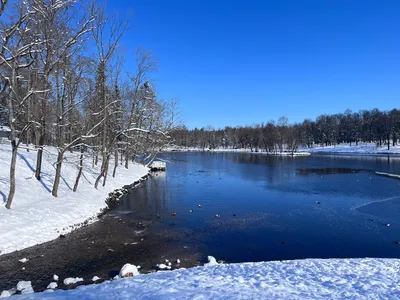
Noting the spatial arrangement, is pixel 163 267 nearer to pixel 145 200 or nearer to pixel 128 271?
pixel 128 271

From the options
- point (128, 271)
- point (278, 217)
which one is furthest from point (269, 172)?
point (128, 271)

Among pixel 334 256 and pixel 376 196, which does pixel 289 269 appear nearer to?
pixel 334 256

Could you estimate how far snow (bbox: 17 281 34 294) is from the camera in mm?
8703

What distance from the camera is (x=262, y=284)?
7.71m

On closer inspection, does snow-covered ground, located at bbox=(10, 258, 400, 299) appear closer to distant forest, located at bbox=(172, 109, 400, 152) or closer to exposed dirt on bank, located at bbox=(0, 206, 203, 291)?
exposed dirt on bank, located at bbox=(0, 206, 203, 291)

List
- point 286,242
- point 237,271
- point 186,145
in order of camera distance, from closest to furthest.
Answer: point 237,271, point 286,242, point 186,145

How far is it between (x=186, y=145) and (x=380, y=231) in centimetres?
13509

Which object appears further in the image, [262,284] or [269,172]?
[269,172]

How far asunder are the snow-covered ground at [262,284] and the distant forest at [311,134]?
90.1m

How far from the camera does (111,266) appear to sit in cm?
1079

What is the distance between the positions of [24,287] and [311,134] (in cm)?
14111

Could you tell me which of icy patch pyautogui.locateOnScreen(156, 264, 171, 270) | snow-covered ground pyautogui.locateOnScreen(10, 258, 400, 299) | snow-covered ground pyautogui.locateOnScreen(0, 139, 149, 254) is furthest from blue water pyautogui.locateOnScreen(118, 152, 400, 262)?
snow-covered ground pyautogui.locateOnScreen(0, 139, 149, 254)

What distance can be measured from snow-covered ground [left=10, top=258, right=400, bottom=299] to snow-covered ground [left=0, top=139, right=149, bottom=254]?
19.8 ft

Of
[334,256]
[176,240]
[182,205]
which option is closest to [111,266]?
[176,240]
